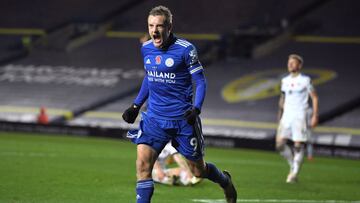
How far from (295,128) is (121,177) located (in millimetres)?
3369

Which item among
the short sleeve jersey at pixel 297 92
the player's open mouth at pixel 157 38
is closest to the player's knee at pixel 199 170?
the player's open mouth at pixel 157 38

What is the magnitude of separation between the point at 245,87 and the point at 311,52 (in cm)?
377

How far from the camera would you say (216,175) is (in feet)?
33.0

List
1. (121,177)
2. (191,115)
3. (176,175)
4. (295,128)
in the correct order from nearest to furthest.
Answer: (191,115) < (176,175) < (121,177) < (295,128)

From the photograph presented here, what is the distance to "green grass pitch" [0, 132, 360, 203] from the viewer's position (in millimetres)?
12135

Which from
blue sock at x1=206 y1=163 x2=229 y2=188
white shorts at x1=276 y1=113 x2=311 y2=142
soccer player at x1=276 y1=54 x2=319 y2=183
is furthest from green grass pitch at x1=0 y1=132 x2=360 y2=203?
blue sock at x1=206 y1=163 x2=229 y2=188

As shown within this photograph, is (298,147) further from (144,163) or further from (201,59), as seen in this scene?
(201,59)

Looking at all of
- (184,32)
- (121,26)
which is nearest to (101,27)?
(121,26)

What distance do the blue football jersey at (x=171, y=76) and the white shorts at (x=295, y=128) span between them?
614 cm

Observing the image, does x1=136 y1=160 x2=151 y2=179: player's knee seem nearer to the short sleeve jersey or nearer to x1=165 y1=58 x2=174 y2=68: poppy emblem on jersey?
x1=165 y1=58 x2=174 y2=68: poppy emblem on jersey

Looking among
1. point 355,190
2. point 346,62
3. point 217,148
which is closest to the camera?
point 355,190

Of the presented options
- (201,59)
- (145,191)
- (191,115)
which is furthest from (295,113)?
(201,59)

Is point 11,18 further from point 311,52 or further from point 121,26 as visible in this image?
point 311,52

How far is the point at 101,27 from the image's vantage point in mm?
42281
